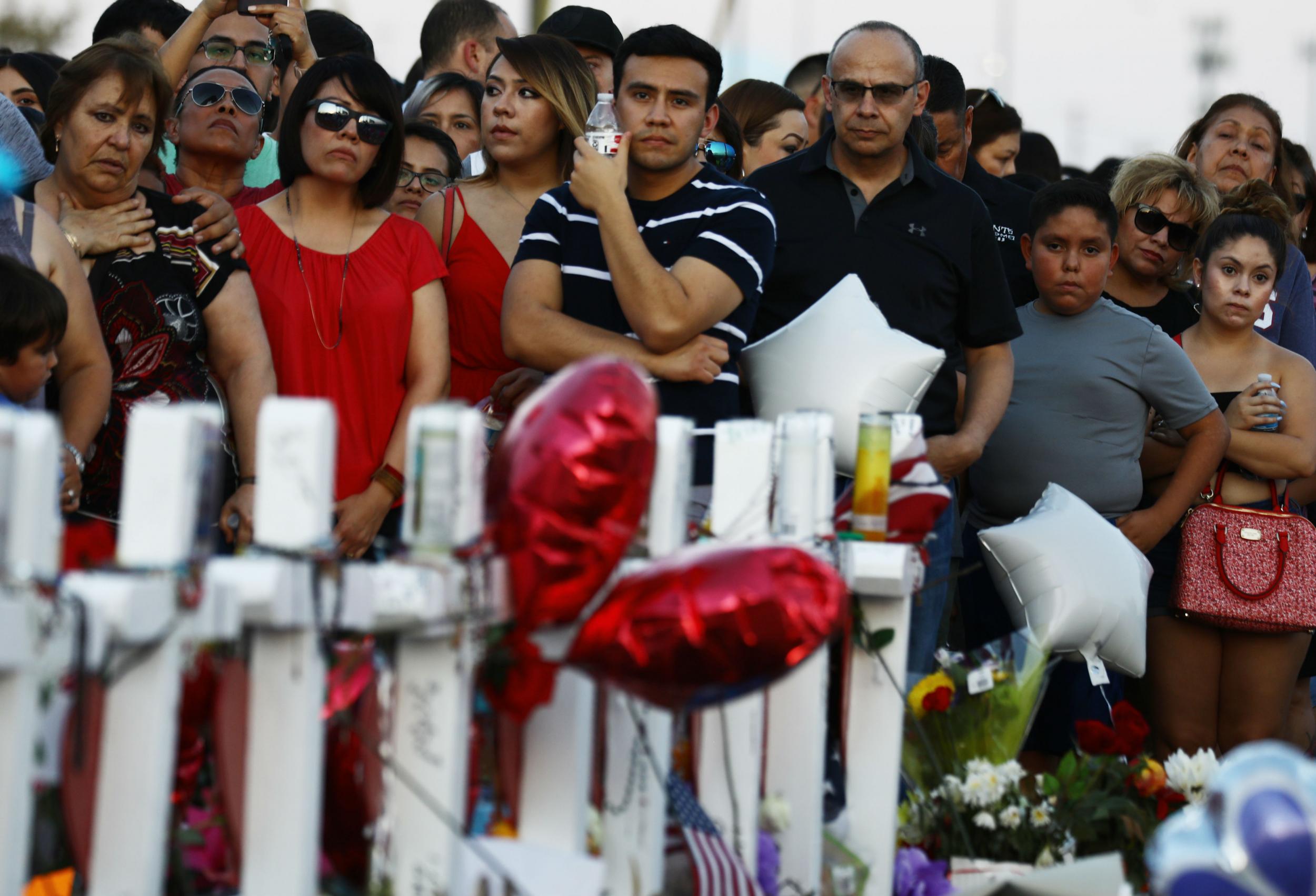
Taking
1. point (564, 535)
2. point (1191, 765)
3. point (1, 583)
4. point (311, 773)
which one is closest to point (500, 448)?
point (564, 535)

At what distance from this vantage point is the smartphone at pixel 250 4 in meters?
4.39

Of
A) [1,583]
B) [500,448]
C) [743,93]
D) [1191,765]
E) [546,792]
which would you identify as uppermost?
[743,93]

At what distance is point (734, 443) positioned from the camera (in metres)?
2.25

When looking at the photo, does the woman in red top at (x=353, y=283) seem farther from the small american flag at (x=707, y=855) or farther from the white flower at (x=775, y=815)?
the small american flag at (x=707, y=855)

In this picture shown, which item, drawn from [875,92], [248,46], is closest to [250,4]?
[248,46]

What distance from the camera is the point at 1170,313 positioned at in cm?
493

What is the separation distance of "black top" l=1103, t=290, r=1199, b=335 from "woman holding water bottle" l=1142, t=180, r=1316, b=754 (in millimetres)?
141

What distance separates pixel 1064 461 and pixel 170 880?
293 cm

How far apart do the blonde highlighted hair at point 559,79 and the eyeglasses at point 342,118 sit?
0.42 m

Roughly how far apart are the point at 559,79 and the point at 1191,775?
7.26 ft

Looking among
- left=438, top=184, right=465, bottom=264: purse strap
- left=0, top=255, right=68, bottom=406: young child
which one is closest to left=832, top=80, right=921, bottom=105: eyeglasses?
left=438, top=184, right=465, bottom=264: purse strap

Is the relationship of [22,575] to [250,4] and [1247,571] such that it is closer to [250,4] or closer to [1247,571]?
[250,4]

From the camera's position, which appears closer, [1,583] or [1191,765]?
[1,583]

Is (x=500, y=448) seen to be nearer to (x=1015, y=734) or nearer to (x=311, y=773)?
(x=311, y=773)
